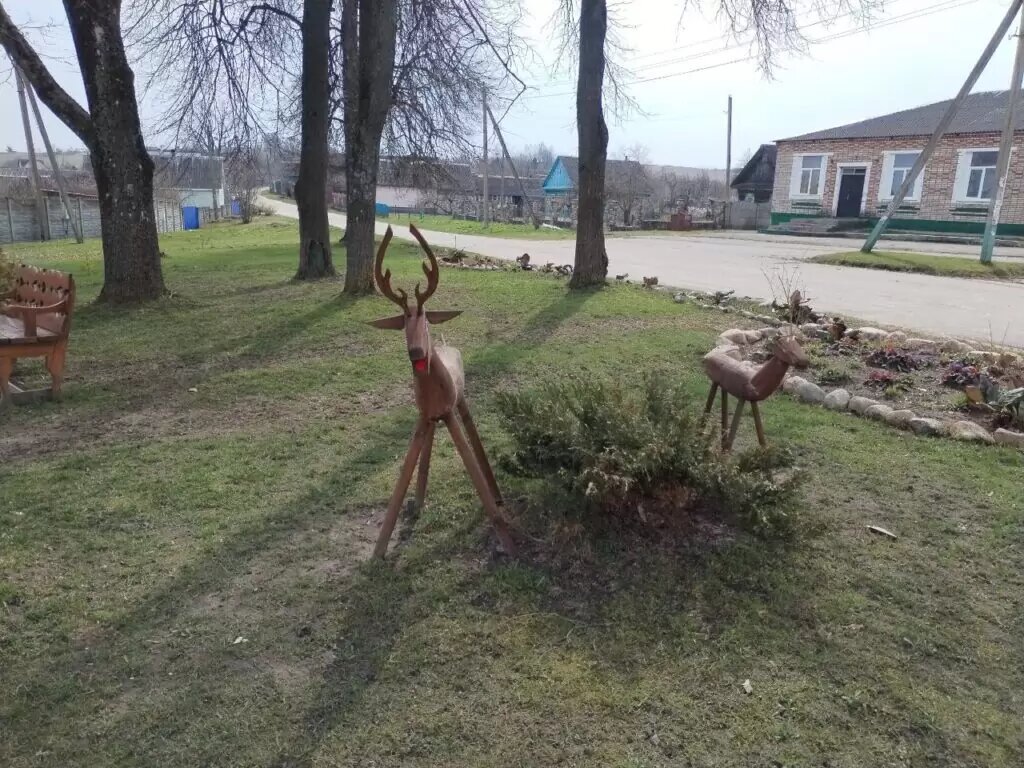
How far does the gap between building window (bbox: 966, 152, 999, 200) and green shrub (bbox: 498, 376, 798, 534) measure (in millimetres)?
31203

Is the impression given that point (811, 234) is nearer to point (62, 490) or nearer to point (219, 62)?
point (219, 62)

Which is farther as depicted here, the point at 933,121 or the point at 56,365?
the point at 933,121

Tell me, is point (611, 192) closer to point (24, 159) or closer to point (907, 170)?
point (907, 170)

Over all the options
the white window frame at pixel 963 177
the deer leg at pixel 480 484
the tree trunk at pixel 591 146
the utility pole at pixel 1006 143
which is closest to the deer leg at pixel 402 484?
the deer leg at pixel 480 484

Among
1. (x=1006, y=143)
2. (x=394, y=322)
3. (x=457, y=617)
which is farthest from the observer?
(x=1006, y=143)

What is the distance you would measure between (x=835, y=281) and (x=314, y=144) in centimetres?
1025

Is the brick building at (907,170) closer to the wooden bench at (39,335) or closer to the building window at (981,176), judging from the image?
the building window at (981,176)

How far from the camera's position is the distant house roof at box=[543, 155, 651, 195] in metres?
48.8

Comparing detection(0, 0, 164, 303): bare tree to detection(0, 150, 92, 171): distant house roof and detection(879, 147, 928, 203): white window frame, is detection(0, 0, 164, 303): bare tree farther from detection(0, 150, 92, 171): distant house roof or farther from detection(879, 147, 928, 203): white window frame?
detection(0, 150, 92, 171): distant house roof

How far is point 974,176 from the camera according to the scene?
28688 mm

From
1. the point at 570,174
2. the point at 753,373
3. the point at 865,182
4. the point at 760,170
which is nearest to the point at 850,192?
the point at 865,182

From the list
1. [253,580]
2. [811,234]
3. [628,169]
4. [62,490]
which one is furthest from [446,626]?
[628,169]

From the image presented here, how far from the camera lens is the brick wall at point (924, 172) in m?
27.3

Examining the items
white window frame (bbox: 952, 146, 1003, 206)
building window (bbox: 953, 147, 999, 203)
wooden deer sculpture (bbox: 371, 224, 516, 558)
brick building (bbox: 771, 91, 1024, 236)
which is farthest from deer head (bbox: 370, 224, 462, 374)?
white window frame (bbox: 952, 146, 1003, 206)
